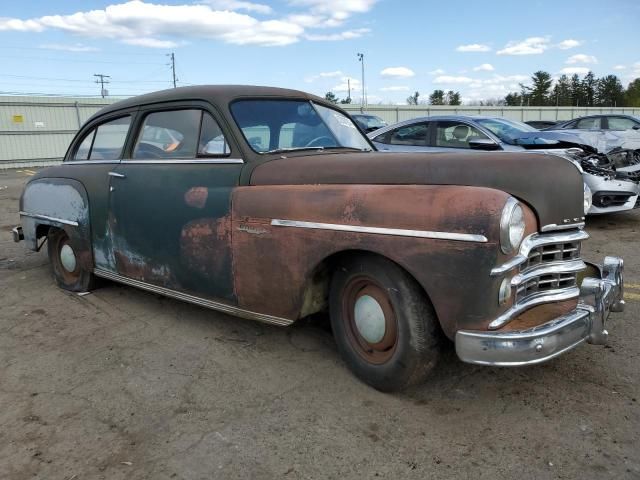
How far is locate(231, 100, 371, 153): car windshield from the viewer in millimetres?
3619

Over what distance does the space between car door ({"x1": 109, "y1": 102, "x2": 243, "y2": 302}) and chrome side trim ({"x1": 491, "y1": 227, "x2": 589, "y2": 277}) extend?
1.73m

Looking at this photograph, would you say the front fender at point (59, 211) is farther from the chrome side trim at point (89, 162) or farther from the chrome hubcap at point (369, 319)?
the chrome hubcap at point (369, 319)

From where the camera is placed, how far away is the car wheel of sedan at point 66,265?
4916 millimetres

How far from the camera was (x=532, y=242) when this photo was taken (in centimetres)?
255

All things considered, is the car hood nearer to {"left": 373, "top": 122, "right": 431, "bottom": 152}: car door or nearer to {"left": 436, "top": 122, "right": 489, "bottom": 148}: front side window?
{"left": 436, "top": 122, "right": 489, "bottom": 148}: front side window

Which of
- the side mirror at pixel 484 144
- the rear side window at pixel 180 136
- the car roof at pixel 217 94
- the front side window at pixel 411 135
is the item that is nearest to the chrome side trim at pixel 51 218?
the rear side window at pixel 180 136

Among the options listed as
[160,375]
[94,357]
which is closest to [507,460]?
[160,375]

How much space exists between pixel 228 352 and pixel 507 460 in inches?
75.6

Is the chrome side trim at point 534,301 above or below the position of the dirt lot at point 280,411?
above

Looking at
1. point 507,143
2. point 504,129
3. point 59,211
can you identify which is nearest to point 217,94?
point 59,211

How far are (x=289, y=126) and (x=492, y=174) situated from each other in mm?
1682

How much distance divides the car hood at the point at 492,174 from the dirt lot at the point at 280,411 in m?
1.01

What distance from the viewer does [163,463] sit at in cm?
242

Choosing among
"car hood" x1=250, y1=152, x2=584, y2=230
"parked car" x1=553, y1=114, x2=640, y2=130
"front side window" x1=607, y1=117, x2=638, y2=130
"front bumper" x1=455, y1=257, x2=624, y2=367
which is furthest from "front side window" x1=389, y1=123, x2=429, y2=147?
"front side window" x1=607, y1=117, x2=638, y2=130
